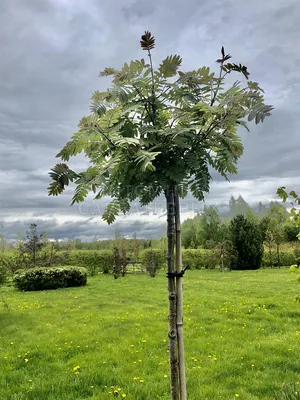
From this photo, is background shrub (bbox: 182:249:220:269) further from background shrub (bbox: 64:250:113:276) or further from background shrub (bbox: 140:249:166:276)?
background shrub (bbox: 64:250:113:276)

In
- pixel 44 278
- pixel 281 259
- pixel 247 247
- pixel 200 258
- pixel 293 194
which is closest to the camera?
pixel 293 194

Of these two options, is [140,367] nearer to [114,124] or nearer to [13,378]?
[13,378]

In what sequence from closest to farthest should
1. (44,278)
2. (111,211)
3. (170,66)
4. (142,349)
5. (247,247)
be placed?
(170,66), (111,211), (142,349), (44,278), (247,247)

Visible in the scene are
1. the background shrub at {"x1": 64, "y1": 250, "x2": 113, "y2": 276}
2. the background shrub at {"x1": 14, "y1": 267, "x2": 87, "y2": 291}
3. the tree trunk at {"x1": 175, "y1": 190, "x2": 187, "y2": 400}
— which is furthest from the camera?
the background shrub at {"x1": 64, "y1": 250, "x2": 113, "y2": 276}

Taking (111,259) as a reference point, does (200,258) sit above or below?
below

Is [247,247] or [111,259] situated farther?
[247,247]

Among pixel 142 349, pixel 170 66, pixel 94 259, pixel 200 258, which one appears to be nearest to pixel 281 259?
pixel 200 258

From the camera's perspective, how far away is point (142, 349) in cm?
571

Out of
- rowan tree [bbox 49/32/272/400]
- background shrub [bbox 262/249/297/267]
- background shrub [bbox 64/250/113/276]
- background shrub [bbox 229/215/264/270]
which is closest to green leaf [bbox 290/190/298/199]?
rowan tree [bbox 49/32/272/400]

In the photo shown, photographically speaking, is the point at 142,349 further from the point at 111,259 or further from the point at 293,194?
the point at 111,259

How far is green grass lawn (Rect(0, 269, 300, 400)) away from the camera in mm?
4328

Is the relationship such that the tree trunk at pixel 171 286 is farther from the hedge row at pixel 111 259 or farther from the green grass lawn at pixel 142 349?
the hedge row at pixel 111 259

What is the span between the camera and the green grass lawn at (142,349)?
4.33m

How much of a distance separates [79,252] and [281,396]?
2191 cm
